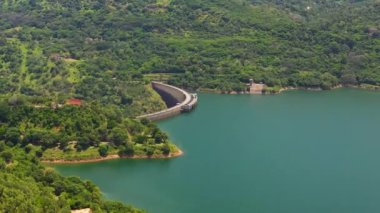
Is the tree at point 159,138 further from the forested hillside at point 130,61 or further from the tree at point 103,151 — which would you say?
the tree at point 103,151

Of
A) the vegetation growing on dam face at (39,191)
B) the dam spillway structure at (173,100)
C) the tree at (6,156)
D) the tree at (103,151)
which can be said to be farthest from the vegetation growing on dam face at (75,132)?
the dam spillway structure at (173,100)

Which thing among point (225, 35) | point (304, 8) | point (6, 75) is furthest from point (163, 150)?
point (304, 8)

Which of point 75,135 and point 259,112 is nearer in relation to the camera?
point 75,135

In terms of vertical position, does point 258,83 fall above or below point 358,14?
below

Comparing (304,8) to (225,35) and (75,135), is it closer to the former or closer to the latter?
(225,35)

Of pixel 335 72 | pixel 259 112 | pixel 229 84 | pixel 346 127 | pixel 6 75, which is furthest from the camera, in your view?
pixel 335 72

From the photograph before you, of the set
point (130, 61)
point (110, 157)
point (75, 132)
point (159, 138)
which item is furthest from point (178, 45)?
point (110, 157)

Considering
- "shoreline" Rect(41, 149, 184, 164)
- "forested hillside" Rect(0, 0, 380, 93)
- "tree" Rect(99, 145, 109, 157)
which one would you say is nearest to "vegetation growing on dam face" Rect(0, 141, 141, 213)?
"shoreline" Rect(41, 149, 184, 164)
